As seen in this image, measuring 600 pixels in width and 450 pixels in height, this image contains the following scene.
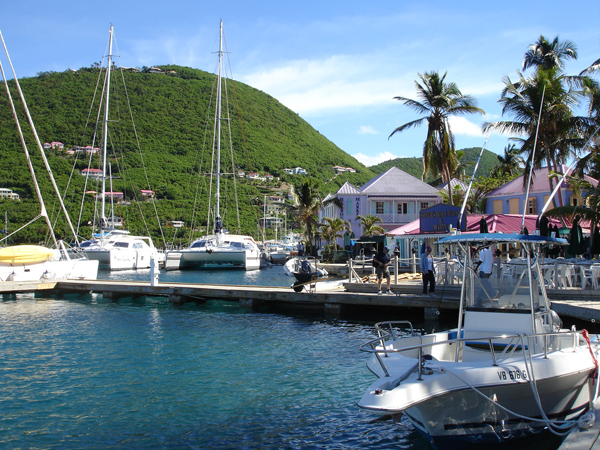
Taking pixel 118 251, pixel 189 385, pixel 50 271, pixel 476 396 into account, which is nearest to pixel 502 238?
pixel 476 396

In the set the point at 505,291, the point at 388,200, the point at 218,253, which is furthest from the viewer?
the point at 218,253

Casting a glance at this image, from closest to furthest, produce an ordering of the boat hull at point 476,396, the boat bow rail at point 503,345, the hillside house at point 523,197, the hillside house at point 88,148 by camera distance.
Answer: the boat hull at point 476,396 < the boat bow rail at point 503,345 < the hillside house at point 523,197 < the hillside house at point 88,148

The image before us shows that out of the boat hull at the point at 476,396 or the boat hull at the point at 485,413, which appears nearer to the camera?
the boat hull at the point at 476,396

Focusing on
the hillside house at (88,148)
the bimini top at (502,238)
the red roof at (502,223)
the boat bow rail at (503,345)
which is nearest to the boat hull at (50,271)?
the hillside house at (88,148)

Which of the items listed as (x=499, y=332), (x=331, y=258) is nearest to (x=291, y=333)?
(x=499, y=332)

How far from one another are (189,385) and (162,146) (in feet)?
349

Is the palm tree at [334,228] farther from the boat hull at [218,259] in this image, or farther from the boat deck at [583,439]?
the boat deck at [583,439]

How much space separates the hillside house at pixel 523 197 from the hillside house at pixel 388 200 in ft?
22.6

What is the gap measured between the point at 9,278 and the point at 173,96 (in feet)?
384

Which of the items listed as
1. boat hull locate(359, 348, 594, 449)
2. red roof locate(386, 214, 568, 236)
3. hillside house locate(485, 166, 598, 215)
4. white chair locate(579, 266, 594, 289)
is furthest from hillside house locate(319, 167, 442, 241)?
boat hull locate(359, 348, 594, 449)

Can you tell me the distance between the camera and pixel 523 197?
4069 cm

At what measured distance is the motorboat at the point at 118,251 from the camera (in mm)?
47688

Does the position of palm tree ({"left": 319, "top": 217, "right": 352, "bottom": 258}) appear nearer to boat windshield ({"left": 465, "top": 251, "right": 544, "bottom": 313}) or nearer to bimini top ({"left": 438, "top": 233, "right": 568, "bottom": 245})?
boat windshield ({"left": 465, "top": 251, "right": 544, "bottom": 313})

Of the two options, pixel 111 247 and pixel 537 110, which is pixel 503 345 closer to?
pixel 537 110
